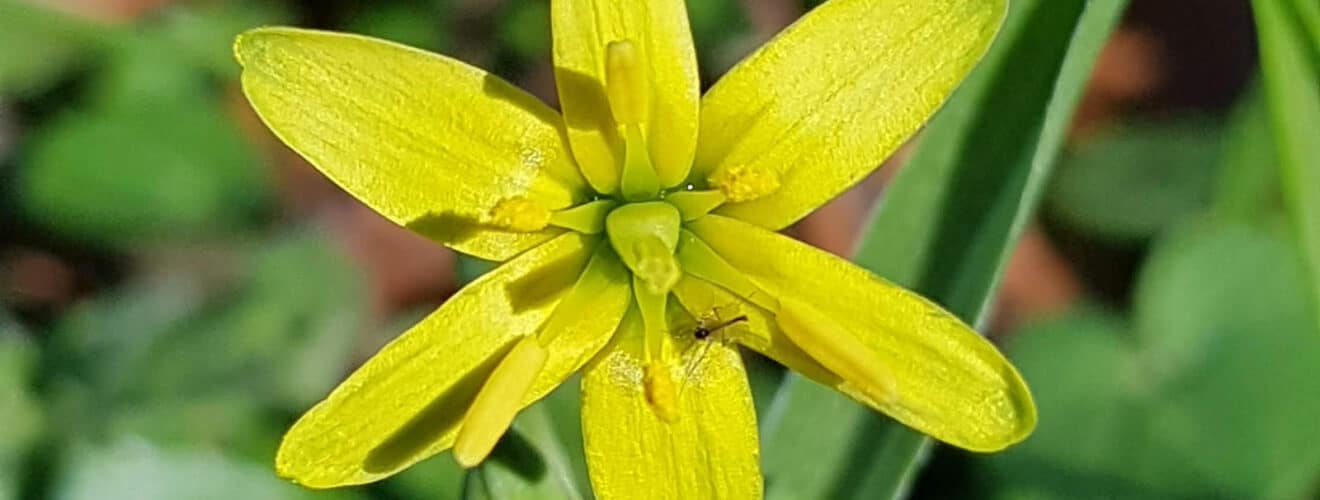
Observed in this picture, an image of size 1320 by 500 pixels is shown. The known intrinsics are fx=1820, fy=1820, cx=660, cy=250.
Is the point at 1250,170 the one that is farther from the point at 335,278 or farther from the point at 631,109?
the point at 631,109

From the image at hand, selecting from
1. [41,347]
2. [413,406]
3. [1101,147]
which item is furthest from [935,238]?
[1101,147]

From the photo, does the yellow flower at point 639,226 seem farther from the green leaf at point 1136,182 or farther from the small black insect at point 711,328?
the green leaf at point 1136,182

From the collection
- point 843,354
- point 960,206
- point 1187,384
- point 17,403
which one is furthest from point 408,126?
point 1187,384

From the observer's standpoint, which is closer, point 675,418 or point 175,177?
point 675,418

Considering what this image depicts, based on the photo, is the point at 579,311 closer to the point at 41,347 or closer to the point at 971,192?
the point at 971,192

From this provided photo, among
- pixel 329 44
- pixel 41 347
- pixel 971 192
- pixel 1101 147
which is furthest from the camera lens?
pixel 1101 147

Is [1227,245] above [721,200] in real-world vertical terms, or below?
above

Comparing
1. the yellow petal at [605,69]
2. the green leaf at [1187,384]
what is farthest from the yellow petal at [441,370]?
the green leaf at [1187,384]
